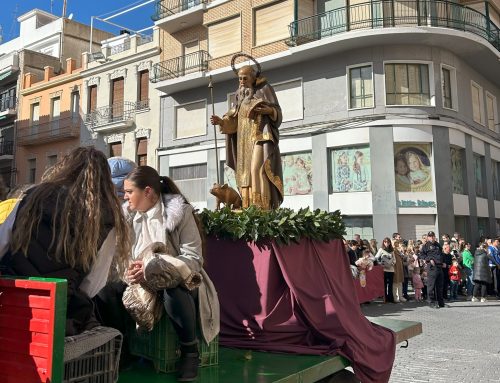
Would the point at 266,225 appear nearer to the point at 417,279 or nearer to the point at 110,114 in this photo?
the point at 417,279

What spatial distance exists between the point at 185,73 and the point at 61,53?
14293mm

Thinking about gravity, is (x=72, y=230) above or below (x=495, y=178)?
below

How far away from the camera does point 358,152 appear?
64.6 ft

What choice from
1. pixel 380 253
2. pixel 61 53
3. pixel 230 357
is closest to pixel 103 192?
pixel 230 357

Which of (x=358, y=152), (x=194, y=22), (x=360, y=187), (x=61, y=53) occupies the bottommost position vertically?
(x=360, y=187)

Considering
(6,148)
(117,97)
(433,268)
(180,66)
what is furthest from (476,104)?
(6,148)

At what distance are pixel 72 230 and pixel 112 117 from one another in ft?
91.0

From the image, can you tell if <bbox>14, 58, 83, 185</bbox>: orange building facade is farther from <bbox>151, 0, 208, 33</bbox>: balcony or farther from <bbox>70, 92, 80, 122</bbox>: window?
<bbox>151, 0, 208, 33</bbox>: balcony

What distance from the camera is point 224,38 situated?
76.7 ft

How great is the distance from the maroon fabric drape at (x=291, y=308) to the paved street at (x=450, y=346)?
7.98ft

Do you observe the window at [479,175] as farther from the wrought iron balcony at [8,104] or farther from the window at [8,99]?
the window at [8,99]

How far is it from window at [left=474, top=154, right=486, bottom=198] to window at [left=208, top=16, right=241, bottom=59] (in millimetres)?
12207

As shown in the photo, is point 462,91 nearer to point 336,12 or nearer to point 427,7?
point 427,7

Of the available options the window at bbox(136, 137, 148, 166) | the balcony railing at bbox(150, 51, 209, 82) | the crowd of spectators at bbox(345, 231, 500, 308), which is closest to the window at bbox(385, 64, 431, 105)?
the crowd of spectators at bbox(345, 231, 500, 308)
